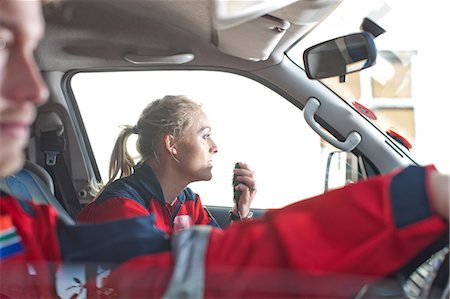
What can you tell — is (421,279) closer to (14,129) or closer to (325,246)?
(325,246)

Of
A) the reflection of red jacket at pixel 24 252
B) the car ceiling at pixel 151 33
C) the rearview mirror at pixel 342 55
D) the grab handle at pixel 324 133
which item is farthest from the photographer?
the grab handle at pixel 324 133

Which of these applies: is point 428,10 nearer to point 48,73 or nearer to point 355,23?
point 355,23

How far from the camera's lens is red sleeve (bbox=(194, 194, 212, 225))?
1052 mm

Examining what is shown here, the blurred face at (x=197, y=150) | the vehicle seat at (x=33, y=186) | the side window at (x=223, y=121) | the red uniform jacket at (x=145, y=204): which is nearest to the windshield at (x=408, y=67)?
the side window at (x=223, y=121)

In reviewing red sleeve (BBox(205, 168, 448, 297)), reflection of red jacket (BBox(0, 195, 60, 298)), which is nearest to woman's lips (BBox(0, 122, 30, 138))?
reflection of red jacket (BBox(0, 195, 60, 298))

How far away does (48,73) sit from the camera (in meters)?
0.90

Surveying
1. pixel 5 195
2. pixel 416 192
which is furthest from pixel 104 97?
pixel 416 192

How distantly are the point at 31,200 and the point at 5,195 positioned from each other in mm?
69

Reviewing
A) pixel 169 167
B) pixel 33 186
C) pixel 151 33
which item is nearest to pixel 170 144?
pixel 169 167

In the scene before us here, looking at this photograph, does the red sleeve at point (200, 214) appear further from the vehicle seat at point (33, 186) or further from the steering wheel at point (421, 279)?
the steering wheel at point (421, 279)

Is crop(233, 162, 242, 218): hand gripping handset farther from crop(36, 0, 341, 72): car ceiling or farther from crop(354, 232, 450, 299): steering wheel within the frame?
crop(354, 232, 450, 299): steering wheel

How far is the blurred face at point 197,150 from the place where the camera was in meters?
1.12

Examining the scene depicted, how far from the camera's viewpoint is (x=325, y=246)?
2.15ft

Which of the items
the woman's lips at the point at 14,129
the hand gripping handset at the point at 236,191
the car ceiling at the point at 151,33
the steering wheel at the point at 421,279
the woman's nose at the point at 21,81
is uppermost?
the car ceiling at the point at 151,33
